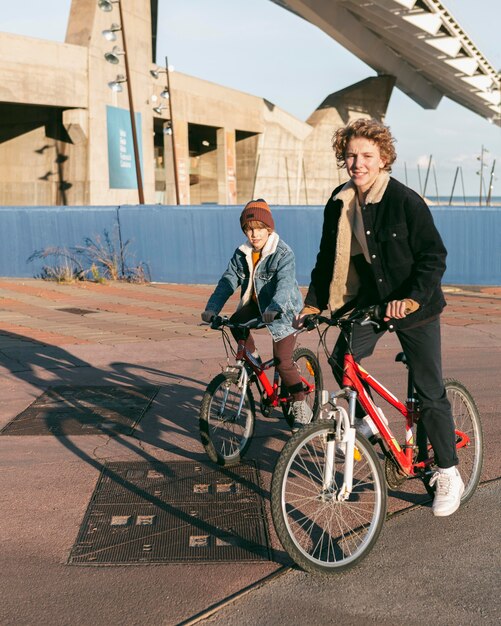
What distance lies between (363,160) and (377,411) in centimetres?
120

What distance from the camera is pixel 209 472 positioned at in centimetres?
557

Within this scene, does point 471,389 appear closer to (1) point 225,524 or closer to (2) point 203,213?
(1) point 225,524

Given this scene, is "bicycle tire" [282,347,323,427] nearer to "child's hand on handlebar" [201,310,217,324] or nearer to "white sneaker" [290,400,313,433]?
"white sneaker" [290,400,313,433]

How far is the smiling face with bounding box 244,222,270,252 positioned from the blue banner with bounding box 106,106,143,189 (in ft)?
90.3

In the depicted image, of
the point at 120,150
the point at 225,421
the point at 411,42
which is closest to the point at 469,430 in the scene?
the point at 225,421

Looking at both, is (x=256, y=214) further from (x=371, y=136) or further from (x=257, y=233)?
(x=371, y=136)

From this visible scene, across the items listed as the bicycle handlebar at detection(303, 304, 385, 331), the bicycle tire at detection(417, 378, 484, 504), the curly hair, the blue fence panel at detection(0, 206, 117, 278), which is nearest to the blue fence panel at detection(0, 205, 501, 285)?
the blue fence panel at detection(0, 206, 117, 278)

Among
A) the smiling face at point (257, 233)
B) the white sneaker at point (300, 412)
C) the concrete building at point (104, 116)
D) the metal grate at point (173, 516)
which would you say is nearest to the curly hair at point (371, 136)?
the smiling face at point (257, 233)

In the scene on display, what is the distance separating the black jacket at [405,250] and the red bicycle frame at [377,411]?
0.30 metres

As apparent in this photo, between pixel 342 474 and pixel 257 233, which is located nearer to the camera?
pixel 342 474

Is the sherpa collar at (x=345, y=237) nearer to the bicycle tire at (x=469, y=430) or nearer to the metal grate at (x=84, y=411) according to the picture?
the bicycle tire at (x=469, y=430)

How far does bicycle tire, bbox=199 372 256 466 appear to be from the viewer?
5.57 m

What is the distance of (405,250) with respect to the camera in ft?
14.0

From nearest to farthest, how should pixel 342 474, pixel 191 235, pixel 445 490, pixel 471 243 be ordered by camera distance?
pixel 342 474 → pixel 445 490 → pixel 471 243 → pixel 191 235
